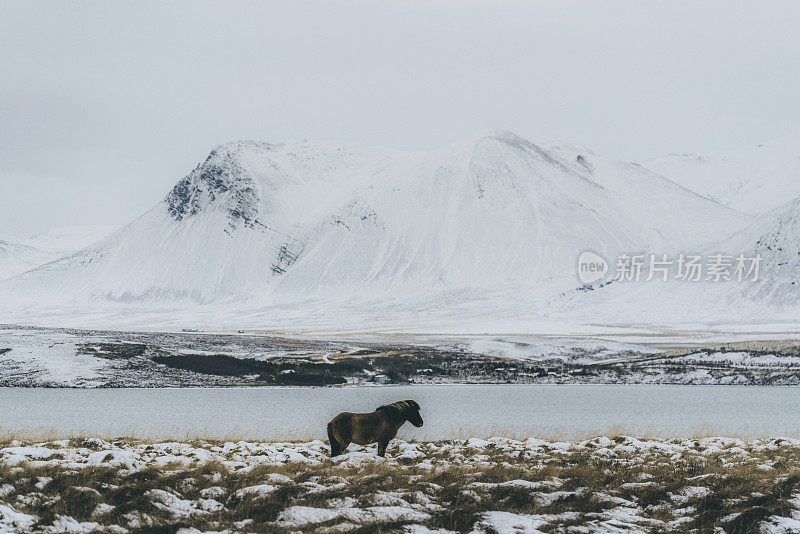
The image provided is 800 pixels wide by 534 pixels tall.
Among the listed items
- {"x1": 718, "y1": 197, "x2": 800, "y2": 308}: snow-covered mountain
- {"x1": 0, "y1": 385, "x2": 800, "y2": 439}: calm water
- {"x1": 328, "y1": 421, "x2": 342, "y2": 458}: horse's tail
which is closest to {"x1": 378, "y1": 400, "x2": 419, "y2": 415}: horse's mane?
{"x1": 328, "y1": 421, "x2": 342, "y2": 458}: horse's tail

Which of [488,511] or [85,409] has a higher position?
[488,511]

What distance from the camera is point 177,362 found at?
228 ft

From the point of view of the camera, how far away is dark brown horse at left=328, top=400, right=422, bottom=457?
→ 697 inches

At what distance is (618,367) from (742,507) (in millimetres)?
62313

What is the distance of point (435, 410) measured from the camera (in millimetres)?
48250

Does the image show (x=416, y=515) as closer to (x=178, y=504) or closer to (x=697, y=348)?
(x=178, y=504)

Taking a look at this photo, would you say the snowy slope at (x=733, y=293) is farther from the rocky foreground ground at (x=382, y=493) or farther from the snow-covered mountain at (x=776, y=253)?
the rocky foreground ground at (x=382, y=493)

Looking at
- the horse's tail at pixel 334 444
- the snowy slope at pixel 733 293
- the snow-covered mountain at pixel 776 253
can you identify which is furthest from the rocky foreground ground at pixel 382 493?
the snow-covered mountain at pixel 776 253

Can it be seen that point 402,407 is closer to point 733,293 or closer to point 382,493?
point 382,493

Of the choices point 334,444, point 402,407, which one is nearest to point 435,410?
point 402,407

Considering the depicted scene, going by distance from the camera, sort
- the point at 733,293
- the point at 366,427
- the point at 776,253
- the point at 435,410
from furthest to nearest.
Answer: the point at 776,253 < the point at 733,293 < the point at 435,410 < the point at 366,427

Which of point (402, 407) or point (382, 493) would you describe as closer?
point (382, 493)

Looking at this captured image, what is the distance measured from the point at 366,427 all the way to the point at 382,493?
5.16 m

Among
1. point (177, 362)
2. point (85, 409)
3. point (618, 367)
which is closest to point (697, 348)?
point (618, 367)
